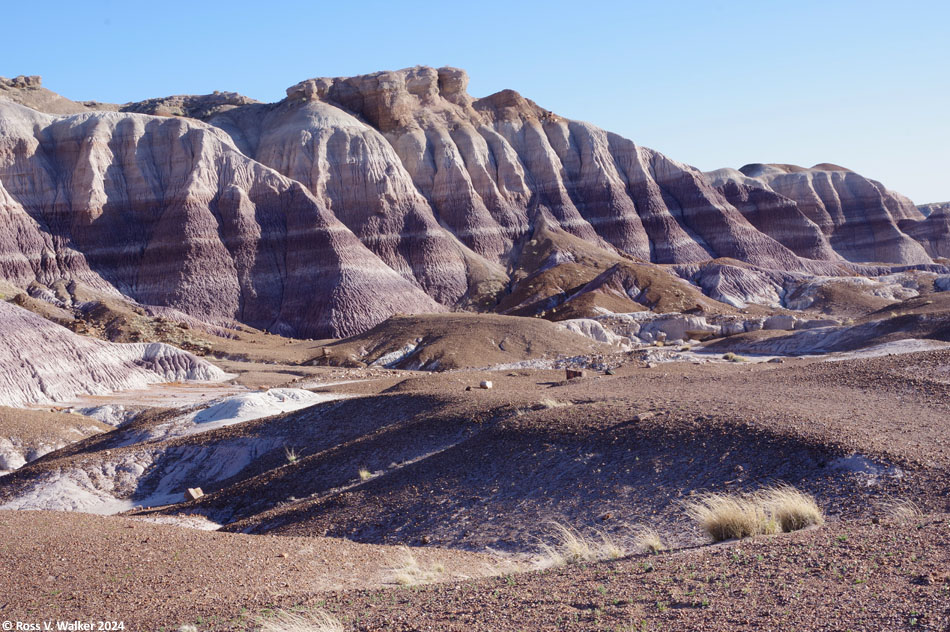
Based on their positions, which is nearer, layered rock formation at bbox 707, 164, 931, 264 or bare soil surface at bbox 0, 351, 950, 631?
bare soil surface at bbox 0, 351, 950, 631

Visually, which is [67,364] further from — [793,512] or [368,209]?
[368,209]

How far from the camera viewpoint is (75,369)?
4025 cm

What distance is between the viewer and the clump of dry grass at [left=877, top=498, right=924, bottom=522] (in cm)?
966

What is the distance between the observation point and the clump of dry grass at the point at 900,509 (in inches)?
380

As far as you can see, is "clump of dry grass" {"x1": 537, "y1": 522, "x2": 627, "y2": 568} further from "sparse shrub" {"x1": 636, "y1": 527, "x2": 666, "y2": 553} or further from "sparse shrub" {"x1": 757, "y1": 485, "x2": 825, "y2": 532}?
"sparse shrub" {"x1": 757, "y1": 485, "x2": 825, "y2": 532}

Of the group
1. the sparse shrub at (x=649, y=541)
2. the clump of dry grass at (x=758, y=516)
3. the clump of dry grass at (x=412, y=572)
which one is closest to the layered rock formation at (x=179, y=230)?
the clump of dry grass at (x=412, y=572)

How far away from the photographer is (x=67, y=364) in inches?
1576

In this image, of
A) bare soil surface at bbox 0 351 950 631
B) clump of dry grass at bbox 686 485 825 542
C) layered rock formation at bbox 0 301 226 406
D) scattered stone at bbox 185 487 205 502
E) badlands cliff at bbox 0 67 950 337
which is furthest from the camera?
badlands cliff at bbox 0 67 950 337

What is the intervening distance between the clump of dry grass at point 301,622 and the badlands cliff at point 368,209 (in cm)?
5766

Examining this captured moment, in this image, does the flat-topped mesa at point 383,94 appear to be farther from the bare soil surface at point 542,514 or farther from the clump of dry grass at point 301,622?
the clump of dry grass at point 301,622

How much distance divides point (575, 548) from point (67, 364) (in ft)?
120

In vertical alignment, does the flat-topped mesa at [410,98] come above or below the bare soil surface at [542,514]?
above

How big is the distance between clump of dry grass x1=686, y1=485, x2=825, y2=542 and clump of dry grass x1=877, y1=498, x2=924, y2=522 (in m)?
0.76

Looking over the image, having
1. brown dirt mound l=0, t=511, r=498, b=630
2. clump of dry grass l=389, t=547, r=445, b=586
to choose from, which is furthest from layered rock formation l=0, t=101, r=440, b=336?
clump of dry grass l=389, t=547, r=445, b=586
